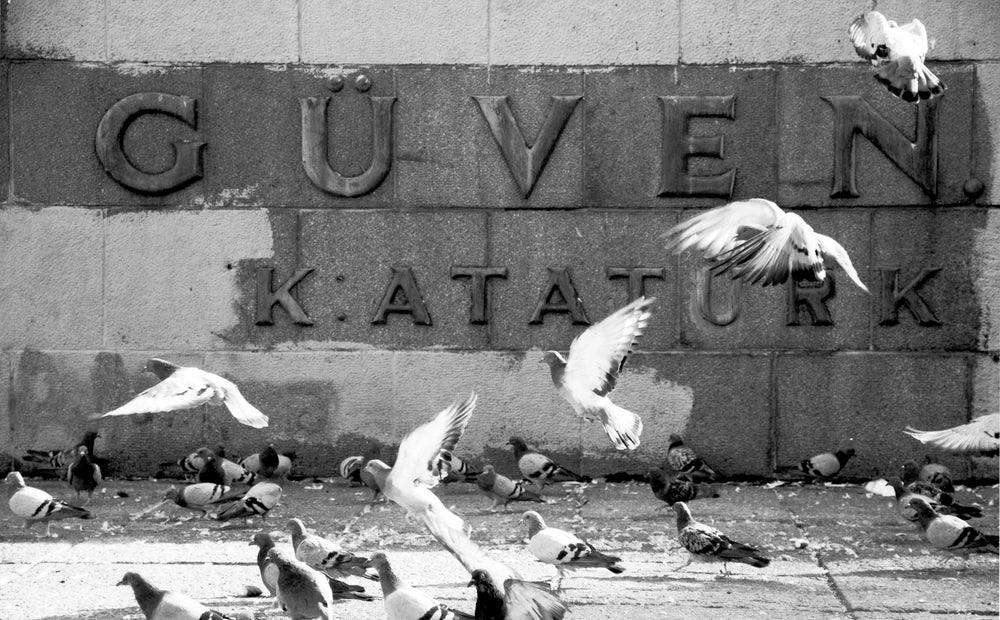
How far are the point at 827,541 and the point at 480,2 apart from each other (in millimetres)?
4601

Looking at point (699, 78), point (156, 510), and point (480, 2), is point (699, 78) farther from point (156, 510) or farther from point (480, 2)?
point (156, 510)

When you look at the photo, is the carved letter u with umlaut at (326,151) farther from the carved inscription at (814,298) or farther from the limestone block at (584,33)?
the carved inscription at (814,298)

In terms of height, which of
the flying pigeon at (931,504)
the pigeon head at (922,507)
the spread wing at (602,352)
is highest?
the spread wing at (602,352)

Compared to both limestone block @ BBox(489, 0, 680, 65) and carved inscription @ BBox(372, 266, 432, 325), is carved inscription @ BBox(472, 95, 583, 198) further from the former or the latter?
carved inscription @ BBox(372, 266, 432, 325)

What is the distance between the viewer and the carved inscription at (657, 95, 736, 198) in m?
9.84

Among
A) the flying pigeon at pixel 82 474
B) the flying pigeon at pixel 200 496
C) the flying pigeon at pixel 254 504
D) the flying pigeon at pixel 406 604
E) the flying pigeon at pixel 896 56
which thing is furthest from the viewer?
the flying pigeon at pixel 82 474

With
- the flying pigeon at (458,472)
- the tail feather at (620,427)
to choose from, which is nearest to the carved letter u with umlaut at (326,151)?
the flying pigeon at (458,472)

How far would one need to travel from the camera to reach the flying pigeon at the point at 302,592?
585 centimetres

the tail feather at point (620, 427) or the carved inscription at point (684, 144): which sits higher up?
the carved inscription at point (684, 144)

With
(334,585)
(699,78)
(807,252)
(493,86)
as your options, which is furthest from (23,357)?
(807,252)

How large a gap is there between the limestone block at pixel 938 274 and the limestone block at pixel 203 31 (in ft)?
14.9

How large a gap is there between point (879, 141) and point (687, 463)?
2.69m

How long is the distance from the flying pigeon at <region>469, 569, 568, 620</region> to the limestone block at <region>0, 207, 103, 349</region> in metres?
5.38

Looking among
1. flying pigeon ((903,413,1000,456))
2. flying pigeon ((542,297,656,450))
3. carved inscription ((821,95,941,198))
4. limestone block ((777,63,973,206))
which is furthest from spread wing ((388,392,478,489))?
carved inscription ((821,95,941,198))
